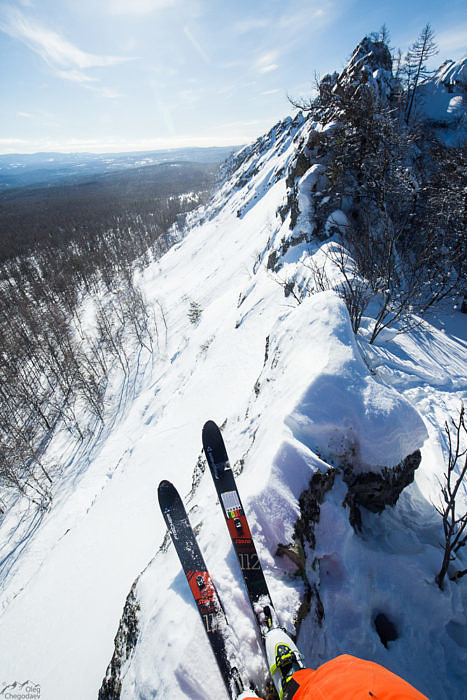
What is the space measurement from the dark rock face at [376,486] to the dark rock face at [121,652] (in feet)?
11.7

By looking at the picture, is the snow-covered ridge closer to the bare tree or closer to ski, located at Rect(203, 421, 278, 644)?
ski, located at Rect(203, 421, 278, 644)

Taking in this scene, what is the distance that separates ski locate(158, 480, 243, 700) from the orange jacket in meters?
1.27

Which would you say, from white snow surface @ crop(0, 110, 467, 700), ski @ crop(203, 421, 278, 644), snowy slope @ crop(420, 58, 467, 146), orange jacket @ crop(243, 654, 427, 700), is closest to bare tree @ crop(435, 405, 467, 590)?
white snow surface @ crop(0, 110, 467, 700)

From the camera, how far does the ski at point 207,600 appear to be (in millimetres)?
3062

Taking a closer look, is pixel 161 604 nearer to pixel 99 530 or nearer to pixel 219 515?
pixel 219 515

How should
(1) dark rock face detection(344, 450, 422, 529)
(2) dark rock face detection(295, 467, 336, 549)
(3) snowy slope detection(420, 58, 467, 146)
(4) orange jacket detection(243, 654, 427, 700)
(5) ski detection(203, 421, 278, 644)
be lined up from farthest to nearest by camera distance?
(3) snowy slope detection(420, 58, 467, 146), (1) dark rock face detection(344, 450, 422, 529), (2) dark rock face detection(295, 467, 336, 549), (5) ski detection(203, 421, 278, 644), (4) orange jacket detection(243, 654, 427, 700)

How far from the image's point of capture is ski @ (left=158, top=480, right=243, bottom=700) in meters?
3.06

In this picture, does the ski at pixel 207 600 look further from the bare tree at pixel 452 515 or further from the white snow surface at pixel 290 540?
the bare tree at pixel 452 515

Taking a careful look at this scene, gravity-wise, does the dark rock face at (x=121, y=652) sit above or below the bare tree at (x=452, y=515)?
below

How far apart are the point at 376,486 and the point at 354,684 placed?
2.70 meters

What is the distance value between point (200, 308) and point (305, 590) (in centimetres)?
3485

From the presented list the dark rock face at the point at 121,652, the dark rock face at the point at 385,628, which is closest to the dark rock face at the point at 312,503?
the dark rock face at the point at 385,628

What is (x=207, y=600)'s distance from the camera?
3564 millimetres

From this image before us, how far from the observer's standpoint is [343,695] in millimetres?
1968
